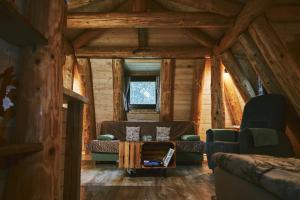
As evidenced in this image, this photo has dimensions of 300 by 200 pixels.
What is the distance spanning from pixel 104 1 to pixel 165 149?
8.58ft

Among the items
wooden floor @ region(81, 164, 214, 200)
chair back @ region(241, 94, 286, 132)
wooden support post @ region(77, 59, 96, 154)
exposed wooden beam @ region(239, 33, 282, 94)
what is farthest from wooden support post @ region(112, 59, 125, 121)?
chair back @ region(241, 94, 286, 132)

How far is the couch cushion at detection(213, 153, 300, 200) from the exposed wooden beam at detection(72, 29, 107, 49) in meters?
3.83

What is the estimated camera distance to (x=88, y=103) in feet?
17.4

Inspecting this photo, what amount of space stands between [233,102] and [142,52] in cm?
229

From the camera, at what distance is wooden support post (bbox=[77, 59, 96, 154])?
525cm

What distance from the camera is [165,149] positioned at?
393 cm

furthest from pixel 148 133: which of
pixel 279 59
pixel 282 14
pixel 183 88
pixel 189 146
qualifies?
pixel 282 14

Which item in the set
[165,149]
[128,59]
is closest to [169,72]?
[128,59]

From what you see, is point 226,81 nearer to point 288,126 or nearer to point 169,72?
point 169,72

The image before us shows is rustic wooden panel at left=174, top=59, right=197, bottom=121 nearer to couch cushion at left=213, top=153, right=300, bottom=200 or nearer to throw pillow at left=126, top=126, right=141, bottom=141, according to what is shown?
throw pillow at left=126, top=126, right=141, bottom=141

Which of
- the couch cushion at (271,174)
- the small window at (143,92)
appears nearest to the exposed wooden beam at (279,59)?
the couch cushion at (271,174)

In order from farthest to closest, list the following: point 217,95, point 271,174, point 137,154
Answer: point 217,95 < point 137,154 < point 271,174

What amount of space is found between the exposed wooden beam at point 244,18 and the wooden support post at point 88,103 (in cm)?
278

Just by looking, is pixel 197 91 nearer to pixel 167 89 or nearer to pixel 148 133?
pixel 167 89
